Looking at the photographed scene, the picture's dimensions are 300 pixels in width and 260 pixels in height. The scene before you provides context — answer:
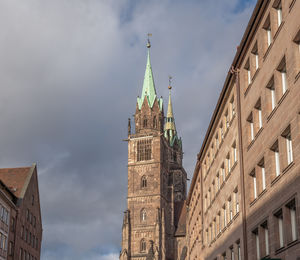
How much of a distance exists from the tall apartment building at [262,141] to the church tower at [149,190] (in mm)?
79454

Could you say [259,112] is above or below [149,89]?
below

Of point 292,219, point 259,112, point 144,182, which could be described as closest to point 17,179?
point 259,112

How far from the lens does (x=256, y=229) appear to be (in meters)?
26.0

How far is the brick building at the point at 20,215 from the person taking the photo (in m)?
54.4

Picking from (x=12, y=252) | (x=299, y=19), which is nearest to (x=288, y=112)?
(x=299, y=19)

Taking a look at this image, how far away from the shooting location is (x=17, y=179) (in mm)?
64312

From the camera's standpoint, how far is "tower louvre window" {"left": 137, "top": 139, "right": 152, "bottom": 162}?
4983 inches

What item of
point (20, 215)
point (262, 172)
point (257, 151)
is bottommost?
point (262, 172)

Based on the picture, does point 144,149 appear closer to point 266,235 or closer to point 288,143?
point 266,235

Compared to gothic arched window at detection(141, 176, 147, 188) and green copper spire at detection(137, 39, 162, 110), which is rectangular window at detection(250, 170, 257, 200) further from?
green copper spire at detection(137, 39, 162, 110)

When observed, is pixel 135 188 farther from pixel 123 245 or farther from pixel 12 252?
pixel 12 252

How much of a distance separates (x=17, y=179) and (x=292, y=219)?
4826cm

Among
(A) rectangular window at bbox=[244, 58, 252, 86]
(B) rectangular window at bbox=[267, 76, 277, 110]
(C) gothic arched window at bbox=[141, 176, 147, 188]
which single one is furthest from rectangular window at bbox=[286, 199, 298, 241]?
(C) gothic arched window at bbox=[141, 176, 147, 188]

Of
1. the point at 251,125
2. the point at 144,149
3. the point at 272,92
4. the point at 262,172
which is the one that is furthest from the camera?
the point at 144,149
